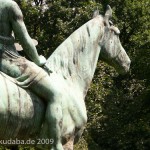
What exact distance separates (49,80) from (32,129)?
24.2 inches

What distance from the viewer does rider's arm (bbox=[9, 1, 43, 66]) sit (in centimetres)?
673

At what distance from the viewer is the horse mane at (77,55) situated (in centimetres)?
724

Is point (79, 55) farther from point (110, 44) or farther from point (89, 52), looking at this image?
point (110, 44)

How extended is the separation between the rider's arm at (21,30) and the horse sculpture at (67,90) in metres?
0.34

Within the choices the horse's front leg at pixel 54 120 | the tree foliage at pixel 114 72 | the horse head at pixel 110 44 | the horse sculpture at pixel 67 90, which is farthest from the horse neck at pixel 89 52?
the tree foliage at pixel 114 72

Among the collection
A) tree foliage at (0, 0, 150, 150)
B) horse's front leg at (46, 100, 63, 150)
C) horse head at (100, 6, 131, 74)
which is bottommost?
horse's front leg at (46, 100, 63, 150)

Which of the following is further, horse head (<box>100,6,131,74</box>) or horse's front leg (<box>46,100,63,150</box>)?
horse head (<box>100,6,131,74</box>)

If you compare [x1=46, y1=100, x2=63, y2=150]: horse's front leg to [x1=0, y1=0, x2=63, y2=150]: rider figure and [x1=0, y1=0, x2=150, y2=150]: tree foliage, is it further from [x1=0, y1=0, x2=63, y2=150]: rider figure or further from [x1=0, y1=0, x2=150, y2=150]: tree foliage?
[x1=0, y1=0, x2=150, y2=150]: tree foliage

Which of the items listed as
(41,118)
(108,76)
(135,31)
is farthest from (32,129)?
(135,31)

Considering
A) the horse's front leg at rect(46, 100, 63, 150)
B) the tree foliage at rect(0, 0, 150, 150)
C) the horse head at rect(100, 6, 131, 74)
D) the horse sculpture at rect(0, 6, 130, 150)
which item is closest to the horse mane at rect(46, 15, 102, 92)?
the horse sculpture at rect(0, 6, 130, 150)

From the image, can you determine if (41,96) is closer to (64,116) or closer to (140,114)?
(64,116)

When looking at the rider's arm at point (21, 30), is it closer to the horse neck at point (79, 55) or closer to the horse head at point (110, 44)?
the horse neck at point (79, 55)

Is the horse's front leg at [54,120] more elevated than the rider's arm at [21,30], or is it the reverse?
the rider's arm at [21,30]

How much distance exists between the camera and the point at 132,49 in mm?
23078
